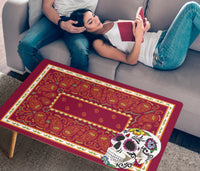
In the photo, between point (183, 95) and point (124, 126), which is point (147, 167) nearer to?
point (124, 126)

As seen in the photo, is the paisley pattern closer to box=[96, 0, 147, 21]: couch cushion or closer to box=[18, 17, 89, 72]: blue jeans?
box=[18, 17, 89, 72]: blue jeans

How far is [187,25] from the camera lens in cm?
167

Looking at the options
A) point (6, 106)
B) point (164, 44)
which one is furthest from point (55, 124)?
point (164, 44)

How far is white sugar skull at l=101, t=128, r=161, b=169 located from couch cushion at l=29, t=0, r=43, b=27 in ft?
3.78

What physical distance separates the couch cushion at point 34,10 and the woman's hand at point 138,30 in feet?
2.46

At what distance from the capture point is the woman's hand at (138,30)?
5.81 ft

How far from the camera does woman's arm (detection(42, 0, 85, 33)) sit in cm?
190

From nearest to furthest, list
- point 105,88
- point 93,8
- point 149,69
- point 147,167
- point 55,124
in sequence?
point 147,167
point 55,124
point 105,88
point 149,69
point 93,8

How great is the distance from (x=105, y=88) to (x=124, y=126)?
0.29 meters

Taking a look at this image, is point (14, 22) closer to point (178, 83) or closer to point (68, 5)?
point (68, 5)

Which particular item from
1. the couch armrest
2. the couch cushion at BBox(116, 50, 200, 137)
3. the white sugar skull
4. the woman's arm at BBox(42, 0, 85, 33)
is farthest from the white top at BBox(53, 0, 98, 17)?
the white sugar skull

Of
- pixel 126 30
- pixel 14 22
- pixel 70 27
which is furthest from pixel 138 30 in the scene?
pixel 14 22

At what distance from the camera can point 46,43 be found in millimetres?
1989

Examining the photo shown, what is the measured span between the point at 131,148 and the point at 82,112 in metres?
0.34
